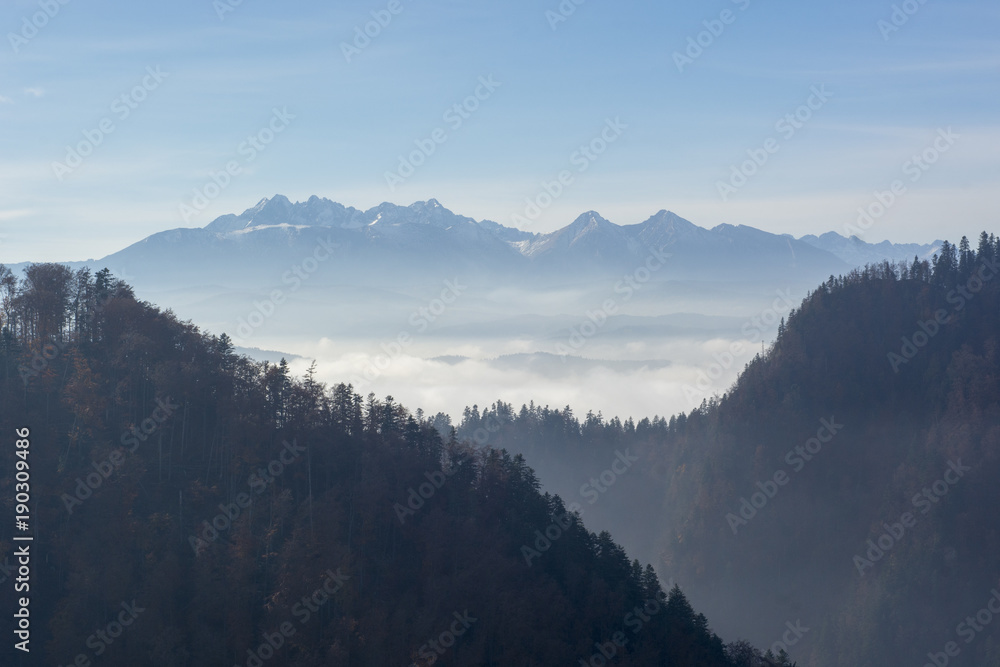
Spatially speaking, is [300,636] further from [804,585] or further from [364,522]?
[804,585]

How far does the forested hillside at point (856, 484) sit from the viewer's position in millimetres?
133250

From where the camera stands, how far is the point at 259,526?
219 ft

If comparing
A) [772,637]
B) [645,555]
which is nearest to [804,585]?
[772,637]

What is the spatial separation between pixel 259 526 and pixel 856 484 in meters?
131

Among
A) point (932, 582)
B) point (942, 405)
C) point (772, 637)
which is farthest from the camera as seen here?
point (942, 405)

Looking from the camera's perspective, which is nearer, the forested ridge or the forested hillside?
the forested ridge

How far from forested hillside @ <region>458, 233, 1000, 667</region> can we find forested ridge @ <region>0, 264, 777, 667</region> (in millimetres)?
71998

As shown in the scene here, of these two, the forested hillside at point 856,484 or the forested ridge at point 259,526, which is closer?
the forested ridge at point 259,526

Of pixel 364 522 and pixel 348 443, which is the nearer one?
pixel 364 522

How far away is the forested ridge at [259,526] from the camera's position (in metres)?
60.8

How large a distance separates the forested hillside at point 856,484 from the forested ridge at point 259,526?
7200 centimetres

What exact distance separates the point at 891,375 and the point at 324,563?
14178cm

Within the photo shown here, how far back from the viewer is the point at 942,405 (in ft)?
523

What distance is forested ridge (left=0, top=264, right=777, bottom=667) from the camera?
60.8 metres
